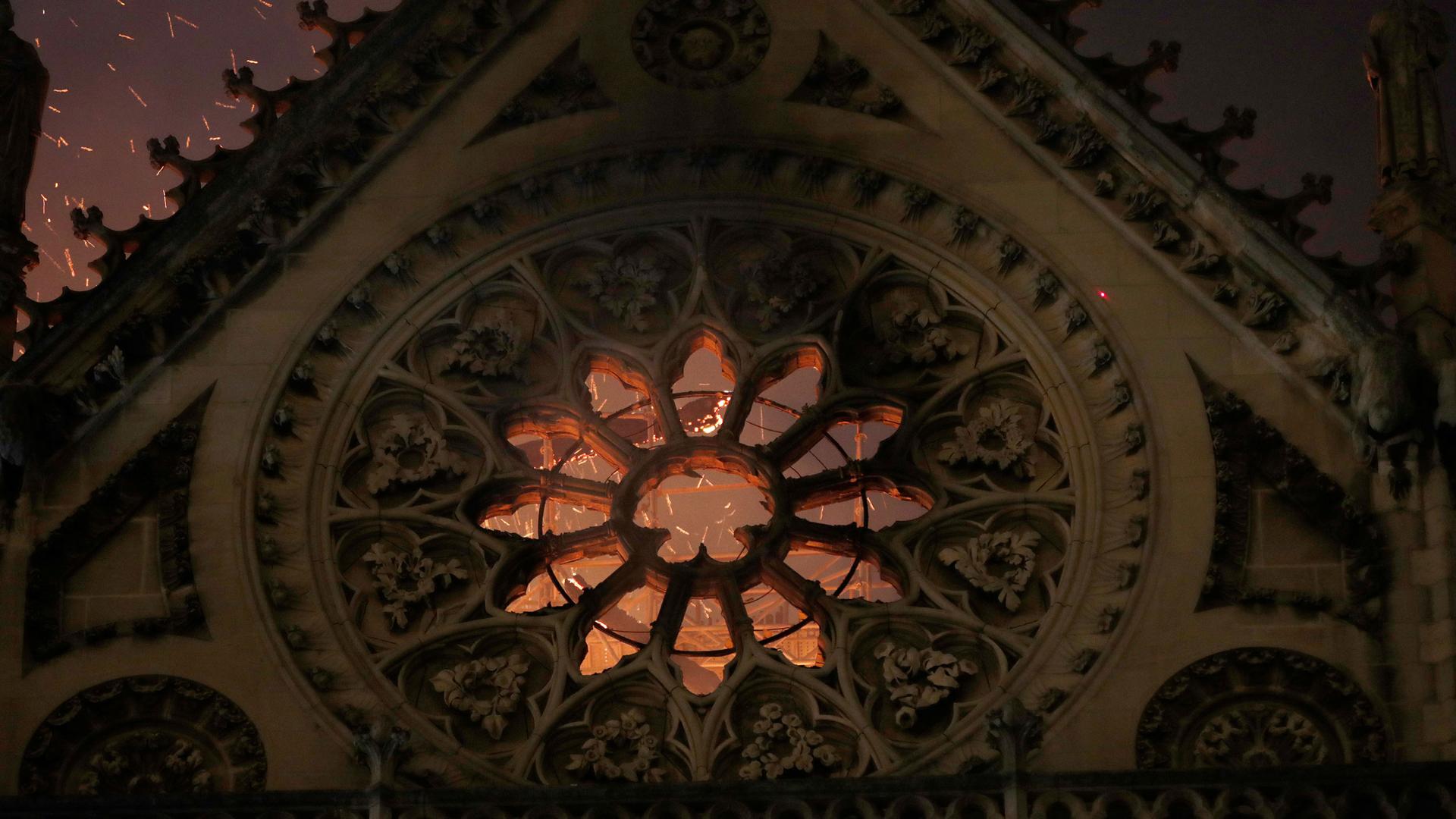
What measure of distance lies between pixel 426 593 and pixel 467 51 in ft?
11.5

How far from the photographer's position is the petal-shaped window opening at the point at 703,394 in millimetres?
19594

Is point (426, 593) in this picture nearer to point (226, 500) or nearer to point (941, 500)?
point (226, 500)

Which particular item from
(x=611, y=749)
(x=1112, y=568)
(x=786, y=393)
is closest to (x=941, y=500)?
(x=1112, y=568)

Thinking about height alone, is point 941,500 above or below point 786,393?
below

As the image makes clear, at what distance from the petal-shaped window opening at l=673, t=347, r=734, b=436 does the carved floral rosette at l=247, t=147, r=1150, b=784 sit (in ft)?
2.02

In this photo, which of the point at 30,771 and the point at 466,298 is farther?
the point at 466,298

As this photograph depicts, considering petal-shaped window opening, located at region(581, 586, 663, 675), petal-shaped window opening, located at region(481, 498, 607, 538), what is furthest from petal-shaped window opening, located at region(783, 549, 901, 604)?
petal-shaped window opening, located at region(481, 498, 607, 538)

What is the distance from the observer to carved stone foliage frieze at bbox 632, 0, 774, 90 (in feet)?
63.6

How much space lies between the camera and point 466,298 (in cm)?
1878

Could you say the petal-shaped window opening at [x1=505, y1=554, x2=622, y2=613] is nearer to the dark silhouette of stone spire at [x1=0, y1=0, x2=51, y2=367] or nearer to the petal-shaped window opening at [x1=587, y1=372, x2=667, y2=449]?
the petal-shaped window opening at [x1=587, y1=372, x2=667, y2=449]

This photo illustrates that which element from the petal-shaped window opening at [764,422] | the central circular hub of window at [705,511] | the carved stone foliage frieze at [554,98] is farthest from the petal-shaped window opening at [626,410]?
the carved stone foliage frieze at [554,98]

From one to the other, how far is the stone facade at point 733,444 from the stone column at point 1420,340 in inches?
1.5

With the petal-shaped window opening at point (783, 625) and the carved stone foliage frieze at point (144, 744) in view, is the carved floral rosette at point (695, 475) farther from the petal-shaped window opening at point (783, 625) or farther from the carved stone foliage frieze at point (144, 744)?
the petal-shaped window opening at point (783, 625)

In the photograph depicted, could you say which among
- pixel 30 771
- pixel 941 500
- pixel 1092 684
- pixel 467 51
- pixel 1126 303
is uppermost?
pixel 467 51
